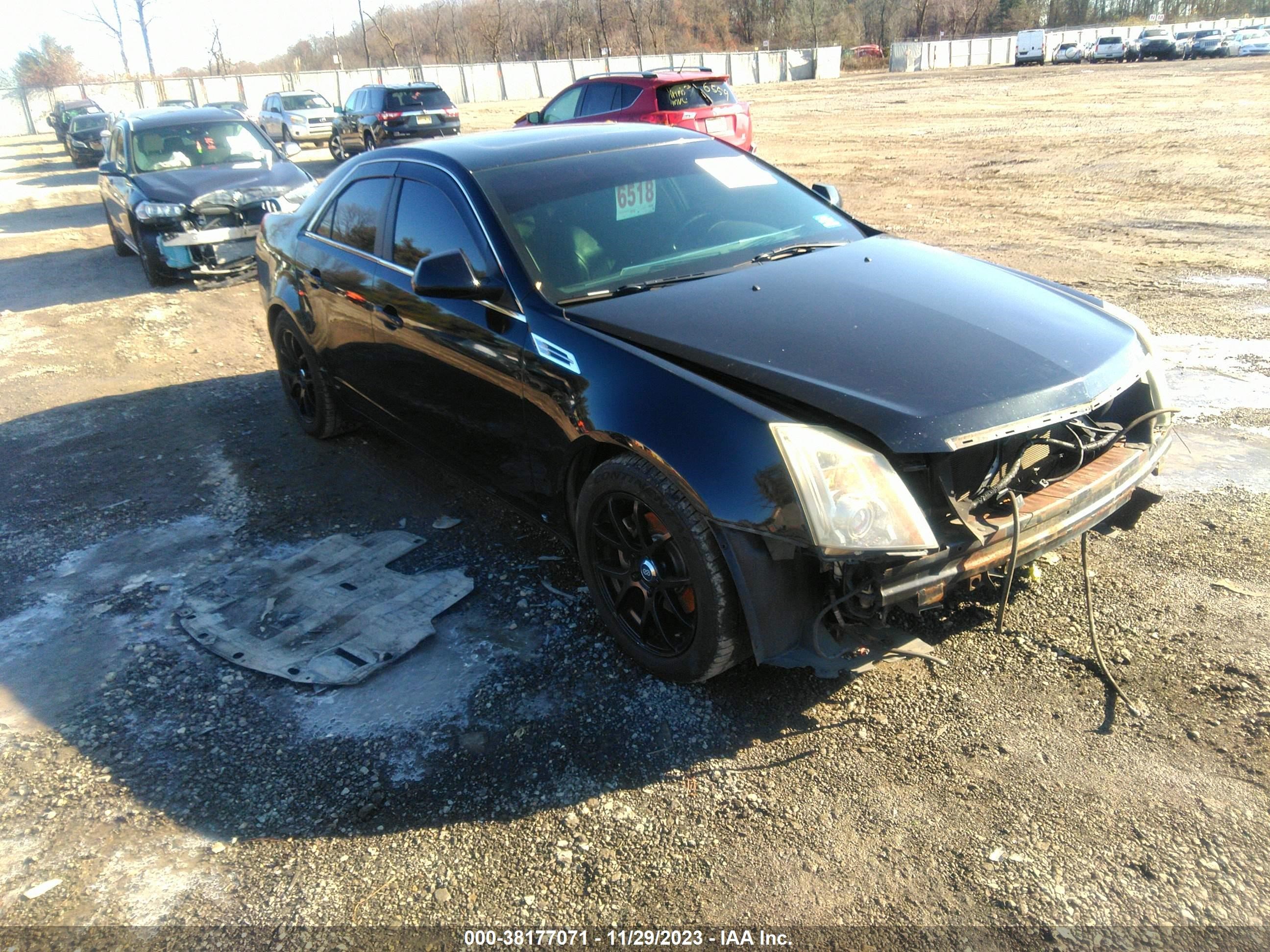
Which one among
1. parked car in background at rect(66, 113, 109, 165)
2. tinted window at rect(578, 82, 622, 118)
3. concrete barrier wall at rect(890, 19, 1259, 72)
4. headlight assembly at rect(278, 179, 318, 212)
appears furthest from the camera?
concrete barrier wall at rect(890, 19, 1259, 72)

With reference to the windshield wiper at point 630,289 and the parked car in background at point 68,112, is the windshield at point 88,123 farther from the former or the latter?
the windshield wiper at point 630,289

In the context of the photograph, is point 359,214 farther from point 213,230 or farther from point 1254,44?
point 1254,44

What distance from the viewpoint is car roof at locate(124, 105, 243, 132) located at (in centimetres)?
1072

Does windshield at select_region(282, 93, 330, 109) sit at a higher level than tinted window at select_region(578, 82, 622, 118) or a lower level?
higher

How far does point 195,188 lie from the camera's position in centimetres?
995

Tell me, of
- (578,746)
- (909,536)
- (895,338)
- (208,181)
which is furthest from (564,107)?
(909,536)

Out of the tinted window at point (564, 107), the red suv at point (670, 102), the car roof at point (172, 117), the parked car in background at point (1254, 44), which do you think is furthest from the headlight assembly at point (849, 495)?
the parked car in background at point (1254, 44)

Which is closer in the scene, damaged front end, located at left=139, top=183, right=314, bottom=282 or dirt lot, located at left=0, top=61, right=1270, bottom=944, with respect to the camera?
dirt lot, located at left=0, top=61, right=1270, bottom=944

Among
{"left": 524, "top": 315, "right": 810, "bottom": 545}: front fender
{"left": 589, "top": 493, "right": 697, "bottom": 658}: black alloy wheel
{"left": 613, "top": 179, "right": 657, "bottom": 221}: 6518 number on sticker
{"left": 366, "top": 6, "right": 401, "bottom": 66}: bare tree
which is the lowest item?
{"left": 589, "top": 493, "right": 697, "bottom": 658}: black alloy wheel

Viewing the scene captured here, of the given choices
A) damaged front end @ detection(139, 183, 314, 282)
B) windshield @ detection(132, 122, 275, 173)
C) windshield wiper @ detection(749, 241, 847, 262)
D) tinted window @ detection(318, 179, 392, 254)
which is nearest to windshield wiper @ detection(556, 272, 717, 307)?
windshield wiper @ detection(749, 241, 847, 262)

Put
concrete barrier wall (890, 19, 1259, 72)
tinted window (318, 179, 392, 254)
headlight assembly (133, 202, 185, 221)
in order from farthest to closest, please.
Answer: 1. concrete barrier wall (890, 19, 1259, 72)
2. headlight assembly (133, 202, 185, 221)
3. tinted window (318, 179, 392, 254)

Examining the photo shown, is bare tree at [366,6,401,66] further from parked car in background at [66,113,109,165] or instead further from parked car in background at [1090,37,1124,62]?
parked car in background at [1090,37,1124,62]

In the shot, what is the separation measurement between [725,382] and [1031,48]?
60.3 metres

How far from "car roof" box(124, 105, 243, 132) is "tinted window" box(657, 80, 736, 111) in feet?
19.1
